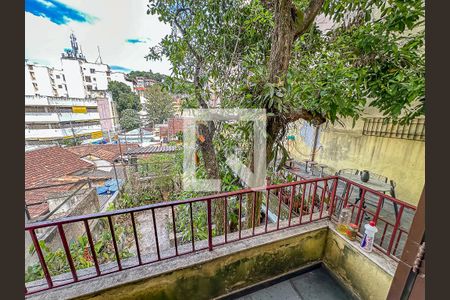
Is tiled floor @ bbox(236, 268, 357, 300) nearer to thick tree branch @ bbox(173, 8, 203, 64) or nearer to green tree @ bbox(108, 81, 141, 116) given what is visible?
thick tree branch @ bbox(173, 8, 203, 64)

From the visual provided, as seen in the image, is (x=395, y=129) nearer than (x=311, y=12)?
No

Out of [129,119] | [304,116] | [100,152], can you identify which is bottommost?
[100,152]

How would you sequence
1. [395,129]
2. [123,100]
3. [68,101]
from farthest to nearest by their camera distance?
1. [123,100]
2. [68,101]
3. [395,129]

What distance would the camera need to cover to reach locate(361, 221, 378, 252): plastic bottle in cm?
167

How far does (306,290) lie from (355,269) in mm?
533

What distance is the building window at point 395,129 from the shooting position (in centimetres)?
325

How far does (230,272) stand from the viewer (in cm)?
174

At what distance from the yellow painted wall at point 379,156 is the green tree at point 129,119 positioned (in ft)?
57.6

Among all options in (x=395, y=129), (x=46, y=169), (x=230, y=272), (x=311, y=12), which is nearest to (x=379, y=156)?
(x=395, y=129)

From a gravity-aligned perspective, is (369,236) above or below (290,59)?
below

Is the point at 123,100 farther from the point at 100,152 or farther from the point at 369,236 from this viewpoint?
the point at 369,236

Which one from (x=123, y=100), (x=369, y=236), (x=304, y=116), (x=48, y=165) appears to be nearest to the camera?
(x=369, y=236)

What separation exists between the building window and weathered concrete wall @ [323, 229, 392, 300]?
2.10 meters

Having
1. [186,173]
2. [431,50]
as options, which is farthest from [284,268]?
[186,173]
